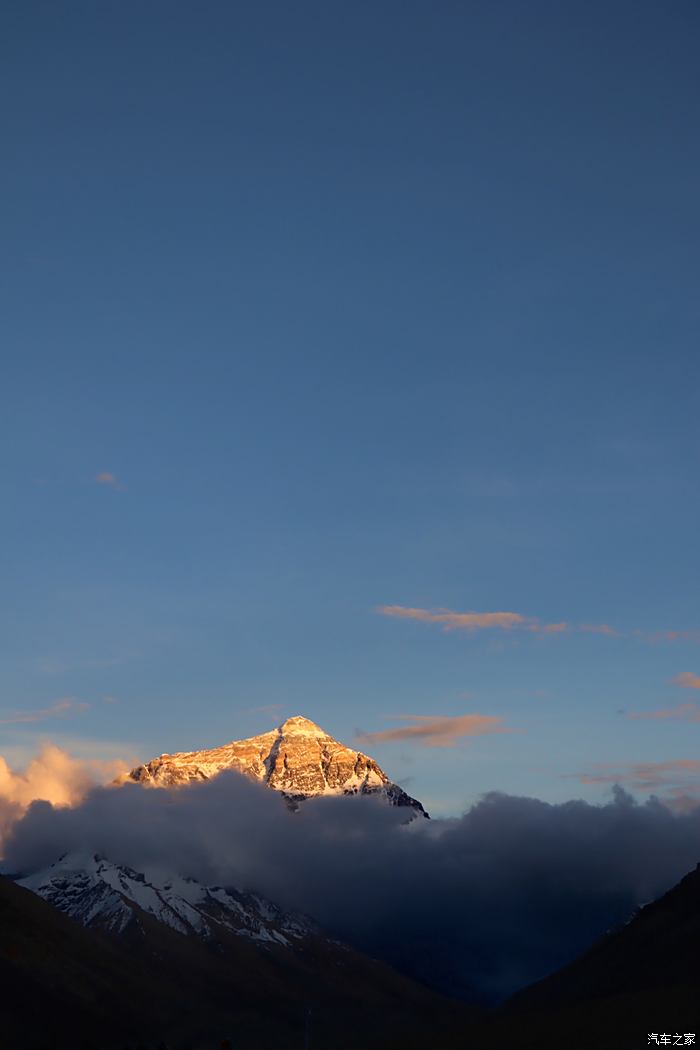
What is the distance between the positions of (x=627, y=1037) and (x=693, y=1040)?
2759 centimetres

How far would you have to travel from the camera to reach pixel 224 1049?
18650 centimetres

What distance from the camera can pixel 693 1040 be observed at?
566ft

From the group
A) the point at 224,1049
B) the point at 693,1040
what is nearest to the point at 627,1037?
the point at 693,1040

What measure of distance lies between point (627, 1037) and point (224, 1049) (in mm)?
65221

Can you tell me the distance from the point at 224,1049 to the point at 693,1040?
69.5 meters

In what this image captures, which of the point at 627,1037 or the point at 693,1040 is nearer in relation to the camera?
the point at 693,1040

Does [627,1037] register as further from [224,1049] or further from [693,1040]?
[224,1049]

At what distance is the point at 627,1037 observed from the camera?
19788 cm

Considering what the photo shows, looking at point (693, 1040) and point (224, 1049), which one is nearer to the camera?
point (693, 1040)
